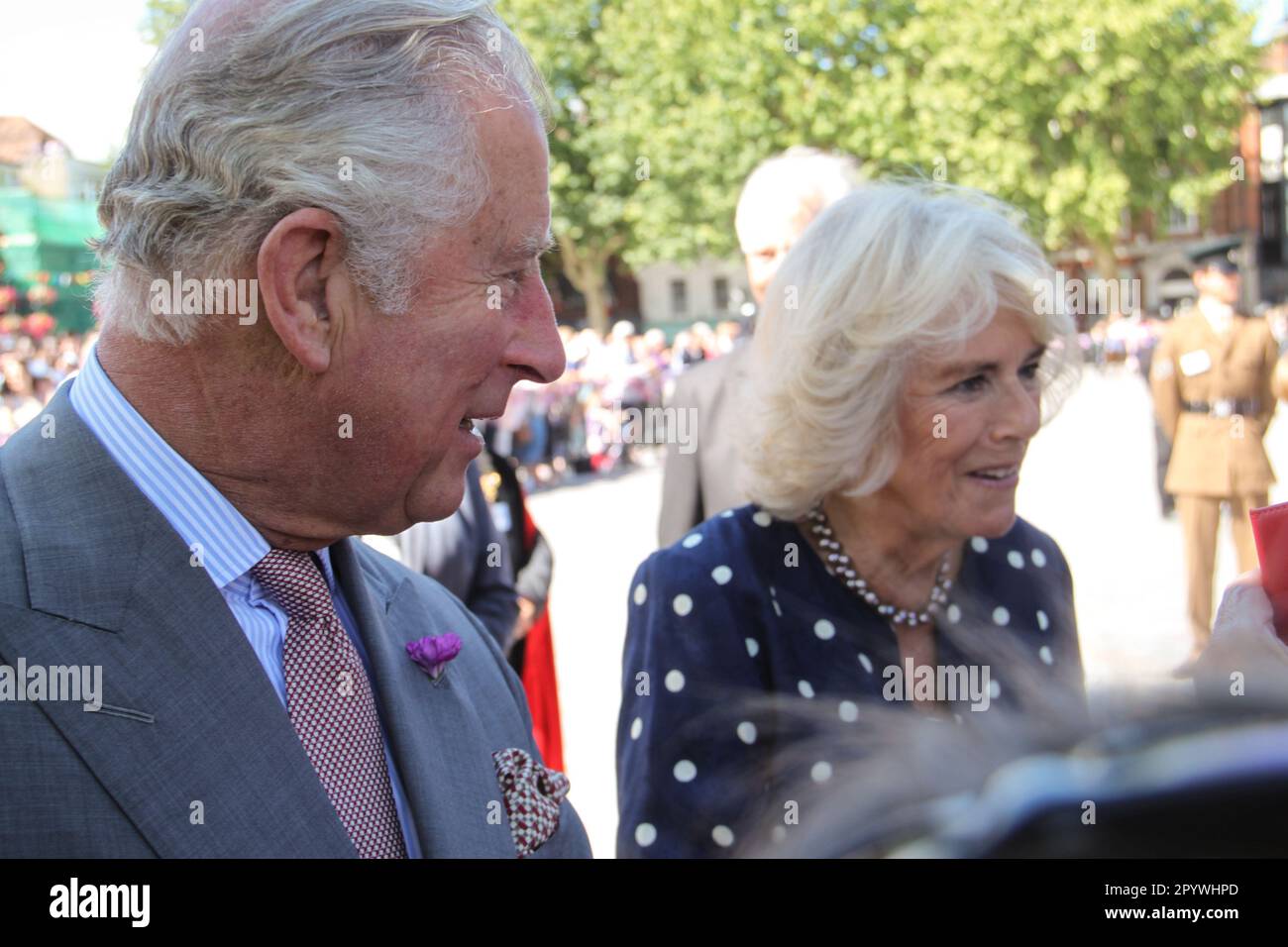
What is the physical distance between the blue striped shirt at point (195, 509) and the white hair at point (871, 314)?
1149 mm

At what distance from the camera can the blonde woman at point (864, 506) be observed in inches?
83.7

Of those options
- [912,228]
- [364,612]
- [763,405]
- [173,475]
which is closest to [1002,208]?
[912,228]

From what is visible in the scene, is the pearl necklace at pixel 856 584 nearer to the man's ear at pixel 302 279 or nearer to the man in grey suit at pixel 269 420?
the man in grey suit at pixel 269 420

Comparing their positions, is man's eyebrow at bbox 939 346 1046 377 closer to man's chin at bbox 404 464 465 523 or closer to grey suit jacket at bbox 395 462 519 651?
man's chin at bbox 404 464 465 523

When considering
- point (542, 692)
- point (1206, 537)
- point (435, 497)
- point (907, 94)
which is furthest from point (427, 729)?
point (907, 94)

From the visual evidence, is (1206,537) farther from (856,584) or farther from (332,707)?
(332,707)

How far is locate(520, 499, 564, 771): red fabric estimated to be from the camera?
4.14m

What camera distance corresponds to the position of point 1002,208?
245 centimetres

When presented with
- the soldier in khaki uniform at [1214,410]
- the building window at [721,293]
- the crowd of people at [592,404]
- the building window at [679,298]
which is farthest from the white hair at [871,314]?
the building window at [721,293]

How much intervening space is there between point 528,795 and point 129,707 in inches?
20.2

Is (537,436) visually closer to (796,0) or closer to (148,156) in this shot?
(148,156)

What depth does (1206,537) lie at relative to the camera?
6.92 m

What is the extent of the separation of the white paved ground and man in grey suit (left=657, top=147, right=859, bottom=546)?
0.90 m
